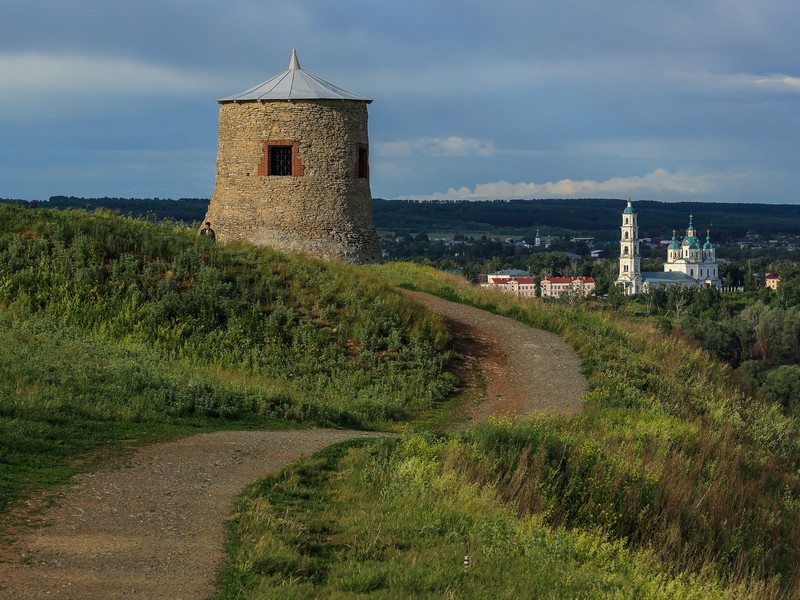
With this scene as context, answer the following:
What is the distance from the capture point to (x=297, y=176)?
23.0 meters

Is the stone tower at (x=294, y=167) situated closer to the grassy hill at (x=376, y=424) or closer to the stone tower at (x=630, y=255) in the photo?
the grassy hill at (x=376, y=424)

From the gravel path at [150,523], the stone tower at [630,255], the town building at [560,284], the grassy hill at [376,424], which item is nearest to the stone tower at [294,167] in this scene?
the grassy hill at [376,424]

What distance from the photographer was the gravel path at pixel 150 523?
255 inches

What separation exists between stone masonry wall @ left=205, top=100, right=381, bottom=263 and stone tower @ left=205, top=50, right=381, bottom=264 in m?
0.02

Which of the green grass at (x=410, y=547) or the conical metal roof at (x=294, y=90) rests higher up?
the conical metal roof at (x=294, y=90)

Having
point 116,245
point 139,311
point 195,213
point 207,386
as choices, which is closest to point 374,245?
point 116,245

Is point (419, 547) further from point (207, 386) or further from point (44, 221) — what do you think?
point (44, 221)

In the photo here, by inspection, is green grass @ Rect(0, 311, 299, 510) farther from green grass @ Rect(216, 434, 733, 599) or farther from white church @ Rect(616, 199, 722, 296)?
white church @ Rect(616, 199, 722, 296)

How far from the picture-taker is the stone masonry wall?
75.5 feet

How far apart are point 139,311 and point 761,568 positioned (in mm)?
9747

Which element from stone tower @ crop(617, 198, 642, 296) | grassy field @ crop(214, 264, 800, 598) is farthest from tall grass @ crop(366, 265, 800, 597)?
stone tower @ crop(617, 198, 642, 296)

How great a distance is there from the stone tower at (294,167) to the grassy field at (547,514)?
983 cm

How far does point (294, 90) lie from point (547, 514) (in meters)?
16.2

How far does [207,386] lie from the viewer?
12.2m
